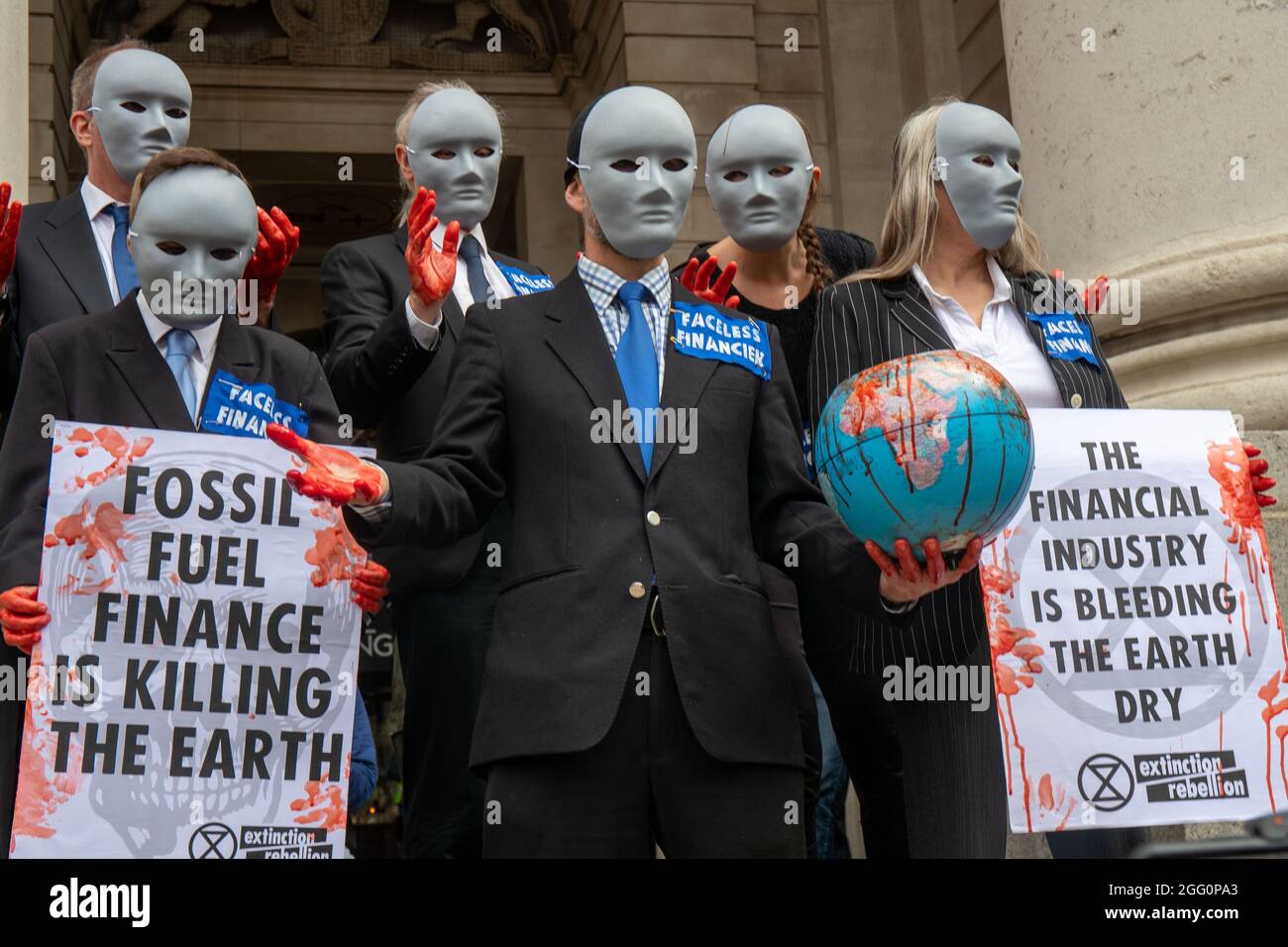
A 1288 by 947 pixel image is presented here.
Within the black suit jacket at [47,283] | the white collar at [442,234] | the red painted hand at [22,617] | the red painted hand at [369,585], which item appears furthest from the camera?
the white collar at [442,234]

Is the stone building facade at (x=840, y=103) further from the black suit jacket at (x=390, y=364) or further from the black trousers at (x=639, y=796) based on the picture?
the black trousers at (x=639, y=796)

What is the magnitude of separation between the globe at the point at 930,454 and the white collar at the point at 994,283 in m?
1.20

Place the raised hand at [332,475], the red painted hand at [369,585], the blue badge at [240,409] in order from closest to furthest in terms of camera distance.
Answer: the raised hand at [332,475], the red painted hand at [369,585], the blue badge at [240,409]

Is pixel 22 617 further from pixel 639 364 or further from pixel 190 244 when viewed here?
pixel 639 364

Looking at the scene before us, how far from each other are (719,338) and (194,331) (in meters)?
1.53

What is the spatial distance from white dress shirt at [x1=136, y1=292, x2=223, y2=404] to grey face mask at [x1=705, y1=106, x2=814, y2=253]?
6.02 ft

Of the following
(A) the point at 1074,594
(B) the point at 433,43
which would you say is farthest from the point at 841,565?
(B) the point at 433,43

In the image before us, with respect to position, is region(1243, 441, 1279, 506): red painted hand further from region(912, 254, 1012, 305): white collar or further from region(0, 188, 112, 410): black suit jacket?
region(0, 188, 112, 410): black suit jacket

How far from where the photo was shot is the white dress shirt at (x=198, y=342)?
203 inches

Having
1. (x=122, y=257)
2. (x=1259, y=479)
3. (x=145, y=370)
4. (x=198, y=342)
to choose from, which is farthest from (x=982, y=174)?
(x=122, y=257)

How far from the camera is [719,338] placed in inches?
192

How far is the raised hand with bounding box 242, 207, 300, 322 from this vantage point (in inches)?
217

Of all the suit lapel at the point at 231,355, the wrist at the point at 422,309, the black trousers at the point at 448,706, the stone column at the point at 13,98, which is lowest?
the black trousers at the point at 448,706

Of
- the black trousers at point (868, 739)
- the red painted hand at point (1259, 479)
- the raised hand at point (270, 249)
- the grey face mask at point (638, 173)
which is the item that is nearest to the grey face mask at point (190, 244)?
the raised hand at point (270, 249)
